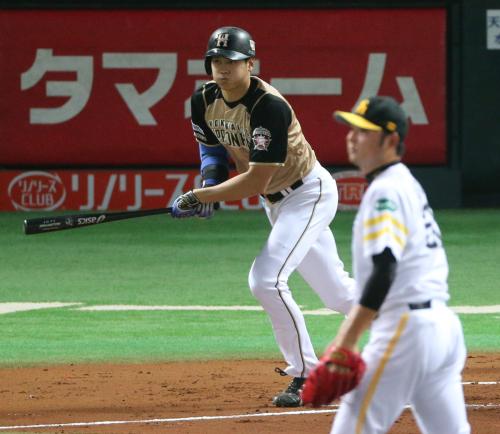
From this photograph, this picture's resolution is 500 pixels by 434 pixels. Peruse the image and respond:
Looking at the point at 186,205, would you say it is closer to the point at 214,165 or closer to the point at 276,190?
the point at 214,165

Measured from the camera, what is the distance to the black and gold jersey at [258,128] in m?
7.34

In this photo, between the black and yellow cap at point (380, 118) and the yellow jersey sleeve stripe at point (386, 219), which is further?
the black and yellow cap at point (380, 118)

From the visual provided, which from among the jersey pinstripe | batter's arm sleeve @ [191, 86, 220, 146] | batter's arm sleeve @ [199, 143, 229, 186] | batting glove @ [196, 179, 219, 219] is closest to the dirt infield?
batting glove @ [196, 179, 219, 219]

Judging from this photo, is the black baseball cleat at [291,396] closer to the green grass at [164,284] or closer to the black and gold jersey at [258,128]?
the black and gold jersey at [258,128]

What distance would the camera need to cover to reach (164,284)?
13.4 m

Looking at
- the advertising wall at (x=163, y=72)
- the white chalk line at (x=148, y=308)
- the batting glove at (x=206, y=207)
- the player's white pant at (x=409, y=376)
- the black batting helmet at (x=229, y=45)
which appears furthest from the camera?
the advertising wall at (x=163, y=72)

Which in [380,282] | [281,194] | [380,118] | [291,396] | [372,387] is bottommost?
[291,396]

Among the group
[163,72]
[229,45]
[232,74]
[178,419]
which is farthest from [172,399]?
[163,72]

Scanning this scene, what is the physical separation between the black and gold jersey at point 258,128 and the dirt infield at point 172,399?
1241 mm

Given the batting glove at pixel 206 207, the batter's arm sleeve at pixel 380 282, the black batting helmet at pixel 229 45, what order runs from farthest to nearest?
the batting glove at pixel 206 207 < the black batting helmet at pixel 229 45 < the batter's arm sleeve at pixel 380 282

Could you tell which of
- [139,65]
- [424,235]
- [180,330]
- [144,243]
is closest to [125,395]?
[180,330]

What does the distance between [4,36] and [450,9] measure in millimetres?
Answer: 6342

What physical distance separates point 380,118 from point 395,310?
0.64 meters

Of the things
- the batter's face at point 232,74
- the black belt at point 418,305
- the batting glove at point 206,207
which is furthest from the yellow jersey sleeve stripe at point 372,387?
the batting glove at point 206,207
